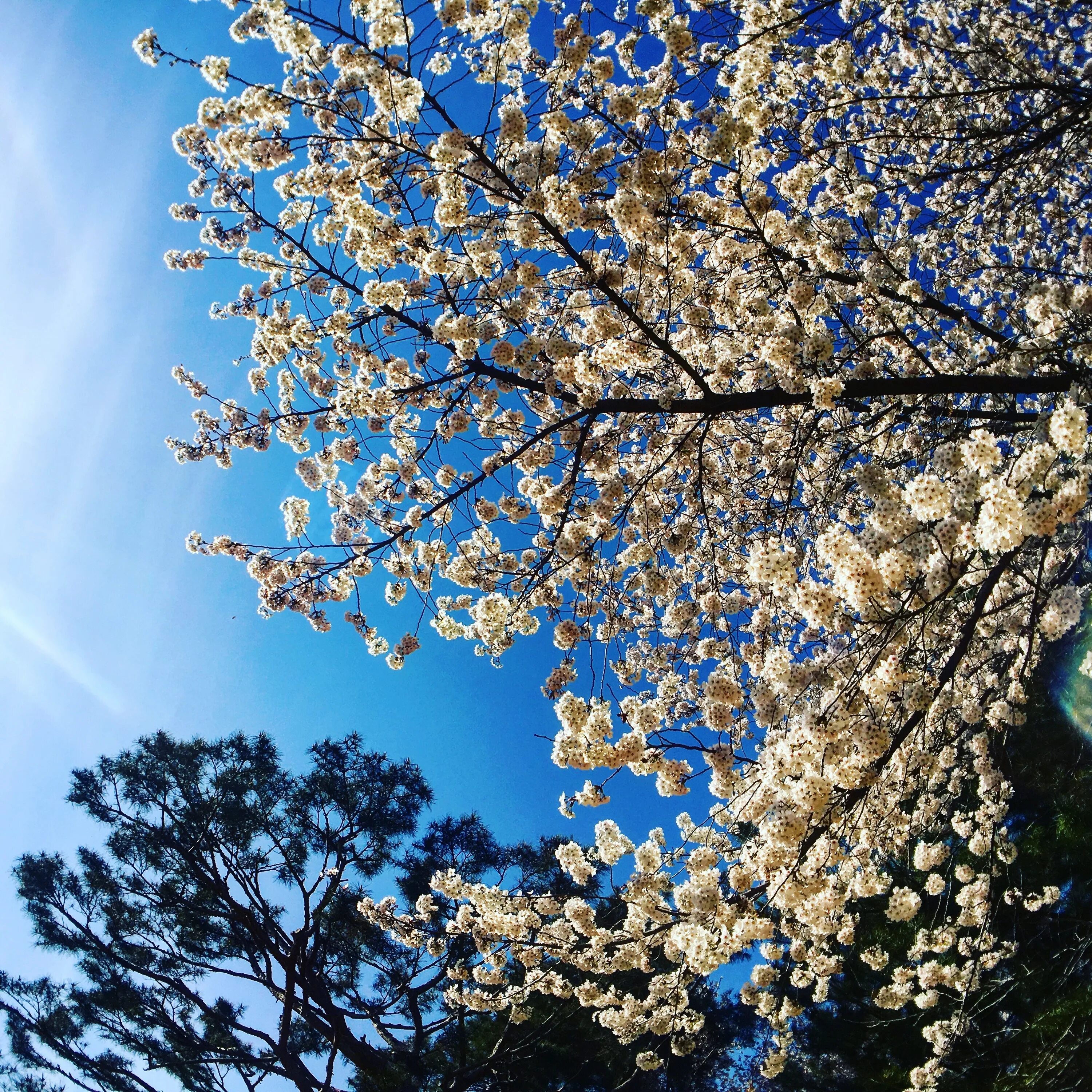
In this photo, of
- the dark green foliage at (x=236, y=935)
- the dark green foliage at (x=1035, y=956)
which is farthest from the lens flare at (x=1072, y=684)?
the dark green foliage at (x=236, y=935)

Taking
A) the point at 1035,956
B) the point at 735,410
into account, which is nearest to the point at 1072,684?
the point at 1035,956

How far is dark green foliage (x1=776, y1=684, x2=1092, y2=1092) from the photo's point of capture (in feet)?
22.7

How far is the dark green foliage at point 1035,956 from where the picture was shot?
6930 mm

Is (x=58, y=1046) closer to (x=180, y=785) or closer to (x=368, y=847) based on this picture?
(x=180, y=785)

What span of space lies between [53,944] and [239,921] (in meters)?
2.40

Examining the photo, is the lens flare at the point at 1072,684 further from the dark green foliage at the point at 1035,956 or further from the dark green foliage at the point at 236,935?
the dark green foliage at the point at 236,935

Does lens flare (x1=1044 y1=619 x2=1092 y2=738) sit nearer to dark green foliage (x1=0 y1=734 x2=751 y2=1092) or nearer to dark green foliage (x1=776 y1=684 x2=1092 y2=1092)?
dark green foliage (x1=776 y1=684 x2=1092 y2=1092)

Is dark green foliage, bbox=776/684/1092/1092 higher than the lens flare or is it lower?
lower

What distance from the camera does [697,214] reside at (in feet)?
13.6

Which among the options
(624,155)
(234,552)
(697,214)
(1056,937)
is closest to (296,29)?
(624,155)

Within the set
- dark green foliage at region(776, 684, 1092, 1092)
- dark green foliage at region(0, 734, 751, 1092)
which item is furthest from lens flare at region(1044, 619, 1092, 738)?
dark green foliage at region(0, 734, 751, 1092)

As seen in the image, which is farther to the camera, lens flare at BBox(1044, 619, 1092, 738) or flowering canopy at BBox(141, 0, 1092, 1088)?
lens flare at BBox(1044, 619, 1092, 738)

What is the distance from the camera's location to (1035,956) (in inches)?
325

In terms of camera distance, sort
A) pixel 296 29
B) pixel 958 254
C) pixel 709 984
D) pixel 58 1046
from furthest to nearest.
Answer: pixel 58 1046
pixel 958 254
pixel 709 984
pixel 296 29
